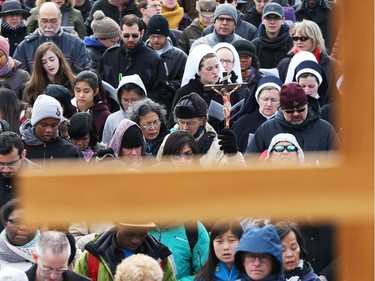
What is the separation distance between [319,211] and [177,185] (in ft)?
0.57

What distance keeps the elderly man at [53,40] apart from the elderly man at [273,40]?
1.80m

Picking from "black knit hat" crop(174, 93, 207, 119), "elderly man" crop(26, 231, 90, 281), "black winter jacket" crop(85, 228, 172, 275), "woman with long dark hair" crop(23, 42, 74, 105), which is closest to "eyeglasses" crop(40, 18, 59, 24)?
"woman with long dark hair" crop(23, 42, 74, 105)

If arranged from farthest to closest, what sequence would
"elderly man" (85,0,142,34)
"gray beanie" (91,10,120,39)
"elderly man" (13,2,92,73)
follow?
"elderly man" (85,0,142,34)
"gray beanie" (91,10,120,39)
"elderly man" (13,2,92,73)

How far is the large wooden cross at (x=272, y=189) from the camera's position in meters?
1.35

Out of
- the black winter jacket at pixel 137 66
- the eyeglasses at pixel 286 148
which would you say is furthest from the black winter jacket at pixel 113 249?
the black winter jacket at pixel 137 66

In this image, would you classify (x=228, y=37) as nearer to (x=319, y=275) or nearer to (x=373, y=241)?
(x=319, y=275)

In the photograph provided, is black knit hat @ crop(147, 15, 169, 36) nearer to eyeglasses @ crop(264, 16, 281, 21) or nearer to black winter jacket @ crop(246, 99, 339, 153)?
eyeglasses @ crop(264, 16, 281, 21)

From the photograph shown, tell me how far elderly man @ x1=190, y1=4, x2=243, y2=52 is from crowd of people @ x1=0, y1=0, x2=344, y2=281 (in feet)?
0.05

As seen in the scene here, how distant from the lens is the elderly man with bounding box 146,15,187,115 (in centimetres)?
1070

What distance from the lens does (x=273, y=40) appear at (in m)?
11.5

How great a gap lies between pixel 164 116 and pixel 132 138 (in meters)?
0.85

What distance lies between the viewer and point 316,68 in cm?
921

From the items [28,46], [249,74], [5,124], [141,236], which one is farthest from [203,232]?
[28,46]

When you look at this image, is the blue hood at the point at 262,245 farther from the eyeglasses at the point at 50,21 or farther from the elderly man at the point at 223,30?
the elderly man at the point at 223,30
